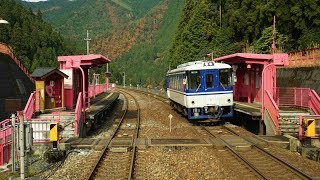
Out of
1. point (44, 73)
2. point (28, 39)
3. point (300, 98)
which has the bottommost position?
point (300, 98)

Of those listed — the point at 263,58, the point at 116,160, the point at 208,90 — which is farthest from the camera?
the point at 208,90

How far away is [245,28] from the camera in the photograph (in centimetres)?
4281

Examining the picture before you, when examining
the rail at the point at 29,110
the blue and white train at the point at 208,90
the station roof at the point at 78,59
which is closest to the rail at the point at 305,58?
the blue and white train at the point at 208,90

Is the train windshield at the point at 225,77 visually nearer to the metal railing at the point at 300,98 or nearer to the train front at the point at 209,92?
the train front at the point at 209,92

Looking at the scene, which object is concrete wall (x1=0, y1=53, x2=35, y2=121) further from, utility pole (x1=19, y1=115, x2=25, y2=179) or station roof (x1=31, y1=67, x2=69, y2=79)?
utility pole (x1=19, y1=115, x2=25, y2=179)

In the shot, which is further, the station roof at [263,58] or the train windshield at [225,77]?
the train windshield at [225,77]

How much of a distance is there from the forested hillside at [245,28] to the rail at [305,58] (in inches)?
91.3

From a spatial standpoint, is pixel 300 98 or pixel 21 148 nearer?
pixel 21 148

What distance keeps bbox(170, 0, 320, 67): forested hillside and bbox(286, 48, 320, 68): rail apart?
7.61ft

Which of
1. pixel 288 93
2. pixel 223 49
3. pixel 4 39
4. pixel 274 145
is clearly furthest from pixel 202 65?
pixel 4 39

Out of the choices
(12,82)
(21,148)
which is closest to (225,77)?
(21,148)

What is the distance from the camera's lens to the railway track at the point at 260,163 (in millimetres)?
10500

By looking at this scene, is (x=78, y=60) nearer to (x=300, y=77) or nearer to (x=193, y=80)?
(x=193, y=80)

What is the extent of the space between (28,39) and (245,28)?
6330 centimetres
